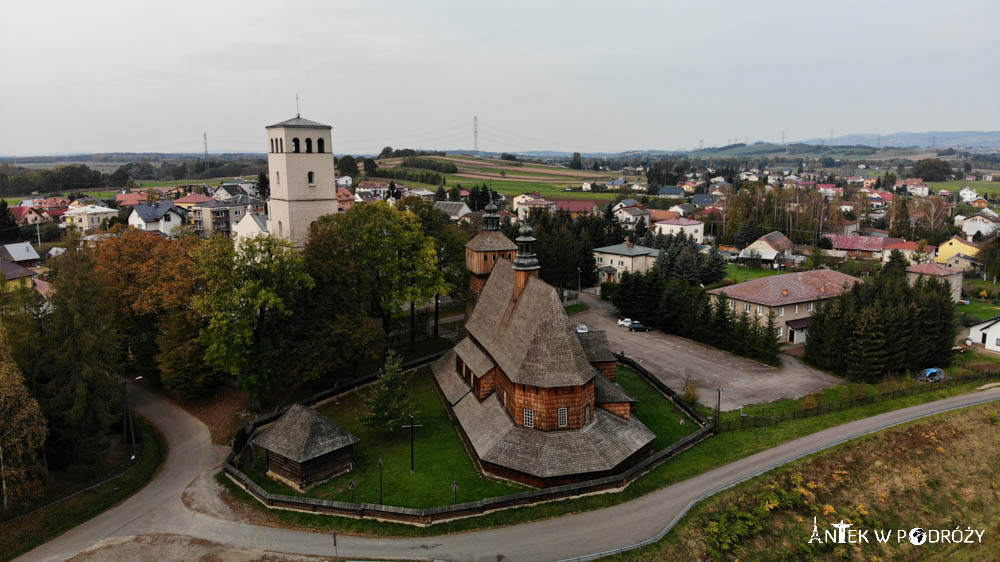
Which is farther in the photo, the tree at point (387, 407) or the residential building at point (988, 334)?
the residential building at point (988, 334)

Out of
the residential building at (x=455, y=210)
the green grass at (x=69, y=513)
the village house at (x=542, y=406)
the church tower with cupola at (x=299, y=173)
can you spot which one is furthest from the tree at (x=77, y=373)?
the residential building at (x=455, y=210)

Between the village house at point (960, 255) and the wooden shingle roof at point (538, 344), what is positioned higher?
the wooden shingle roof at point (538, 344)

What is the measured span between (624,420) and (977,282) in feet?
210

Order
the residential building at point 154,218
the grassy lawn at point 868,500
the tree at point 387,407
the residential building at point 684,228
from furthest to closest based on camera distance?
the residential building at point 684,228, the residential building at point 154,218, the tree at point 387,407, the grassy lawn at point 868,500

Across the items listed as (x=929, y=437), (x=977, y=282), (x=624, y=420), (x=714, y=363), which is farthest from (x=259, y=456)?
(x=977, y=282)

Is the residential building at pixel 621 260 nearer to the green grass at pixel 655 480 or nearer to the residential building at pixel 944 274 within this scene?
the residential building at pixel 944 274

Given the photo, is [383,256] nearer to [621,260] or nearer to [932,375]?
[932,375]

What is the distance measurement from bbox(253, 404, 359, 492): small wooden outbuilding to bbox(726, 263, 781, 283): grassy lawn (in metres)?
53.1

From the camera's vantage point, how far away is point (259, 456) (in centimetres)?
2844

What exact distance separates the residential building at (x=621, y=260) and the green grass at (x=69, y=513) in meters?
50.6

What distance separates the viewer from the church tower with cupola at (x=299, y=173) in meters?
40.9

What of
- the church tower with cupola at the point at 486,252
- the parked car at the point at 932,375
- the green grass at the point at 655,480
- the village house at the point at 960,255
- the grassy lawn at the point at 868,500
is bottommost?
the grassy lawn at the point at 868,500

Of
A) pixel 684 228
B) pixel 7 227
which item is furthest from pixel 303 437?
pixel 7 227

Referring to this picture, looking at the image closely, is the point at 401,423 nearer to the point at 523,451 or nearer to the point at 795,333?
the point at 523,451
